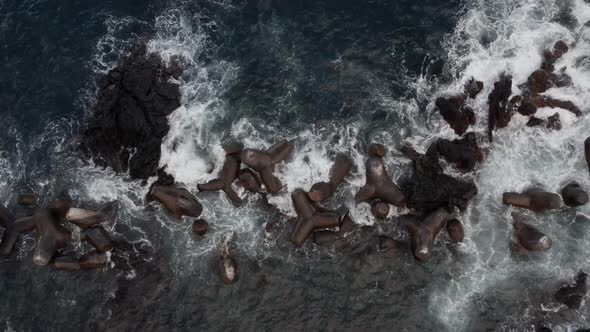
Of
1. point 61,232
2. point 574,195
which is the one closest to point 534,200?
point 574,195

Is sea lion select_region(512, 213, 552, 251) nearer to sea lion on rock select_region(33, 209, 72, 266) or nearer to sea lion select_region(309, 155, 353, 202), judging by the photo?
sea lion select_region(309, 155, 353, 202)

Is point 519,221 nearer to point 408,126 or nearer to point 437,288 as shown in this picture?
point 437,288

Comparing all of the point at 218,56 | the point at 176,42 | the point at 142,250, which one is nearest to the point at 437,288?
the point at 142,250

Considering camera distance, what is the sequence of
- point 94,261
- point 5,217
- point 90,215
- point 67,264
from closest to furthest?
point 94,261 → point 67,264 → point 90,215 → point 5,217

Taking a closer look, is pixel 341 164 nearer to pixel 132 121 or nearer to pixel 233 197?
pixel 233 197

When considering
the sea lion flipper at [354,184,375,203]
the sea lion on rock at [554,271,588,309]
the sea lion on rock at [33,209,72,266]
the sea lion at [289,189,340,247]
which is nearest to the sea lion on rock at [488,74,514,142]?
the sea lion flipper at [354,184,375,203]

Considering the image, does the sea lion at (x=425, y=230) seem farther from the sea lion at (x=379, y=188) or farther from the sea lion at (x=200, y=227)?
the sea lion at (x=200, y=227)
